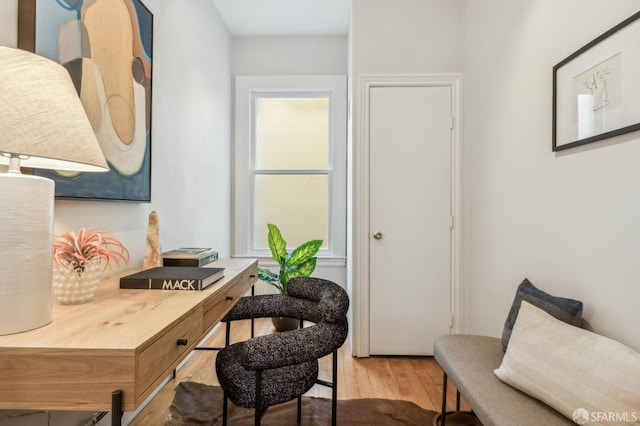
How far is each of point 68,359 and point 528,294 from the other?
66.4 inches

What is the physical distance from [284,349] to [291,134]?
9.15 ft

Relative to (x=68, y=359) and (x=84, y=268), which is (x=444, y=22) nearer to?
(x=84, y=268)

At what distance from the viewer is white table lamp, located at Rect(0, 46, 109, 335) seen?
0.71 m

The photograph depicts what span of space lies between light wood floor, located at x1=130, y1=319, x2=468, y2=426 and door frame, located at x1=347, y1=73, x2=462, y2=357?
7.7 inches

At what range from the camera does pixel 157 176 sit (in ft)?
6.37

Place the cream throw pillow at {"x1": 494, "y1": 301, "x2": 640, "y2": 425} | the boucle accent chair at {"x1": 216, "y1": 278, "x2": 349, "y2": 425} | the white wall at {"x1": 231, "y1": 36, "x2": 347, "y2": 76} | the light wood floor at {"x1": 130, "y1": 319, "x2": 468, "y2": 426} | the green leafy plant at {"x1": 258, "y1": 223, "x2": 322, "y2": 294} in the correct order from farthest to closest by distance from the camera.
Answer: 1. the white wall at {"x1": 231, "y1": 36, "x2": 347, "y2": 76}
2. the green leafy plant at {"x1": 258, "y1": 223, "x2": 322, "y2": 294}
3. the light wood floor at {"x1": 130, "y1": 319, "x2": 468, "y2": 426}
4. the boucle accent chair at {"x1": 216, "y1": 278, "x2": 349, "y2": 425}
5. the cream throw pillow at {"x1": 494, "y1": 301, "x2": 640, "y2": 425}

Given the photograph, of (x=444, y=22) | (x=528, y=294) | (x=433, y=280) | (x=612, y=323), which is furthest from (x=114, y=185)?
(x=444, y=22)

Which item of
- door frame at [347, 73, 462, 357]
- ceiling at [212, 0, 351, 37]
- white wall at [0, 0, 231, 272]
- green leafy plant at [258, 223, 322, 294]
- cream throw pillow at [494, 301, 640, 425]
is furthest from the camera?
ceiling at [212, 0, 351, 37]

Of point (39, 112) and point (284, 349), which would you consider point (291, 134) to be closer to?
point (284, 349)

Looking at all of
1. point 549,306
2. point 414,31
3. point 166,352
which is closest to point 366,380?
point 549,306

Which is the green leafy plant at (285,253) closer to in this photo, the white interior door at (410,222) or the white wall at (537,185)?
the white interior door at (410,222)

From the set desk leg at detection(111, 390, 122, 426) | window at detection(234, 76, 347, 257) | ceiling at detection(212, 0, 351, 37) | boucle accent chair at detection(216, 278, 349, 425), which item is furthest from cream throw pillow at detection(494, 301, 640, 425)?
ceiling at detection(212, 0, 351, 37)

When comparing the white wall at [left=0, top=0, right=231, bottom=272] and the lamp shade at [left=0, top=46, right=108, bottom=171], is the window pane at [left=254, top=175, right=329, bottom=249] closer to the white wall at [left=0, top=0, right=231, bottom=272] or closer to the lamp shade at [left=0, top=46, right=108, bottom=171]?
the white wall at [left=0, top=0, right=231, bottom=272]

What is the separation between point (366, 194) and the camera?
8.63 ft
